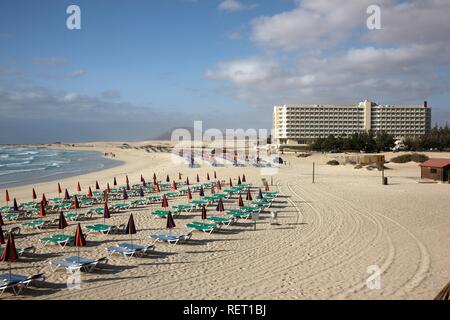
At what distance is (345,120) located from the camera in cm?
9700

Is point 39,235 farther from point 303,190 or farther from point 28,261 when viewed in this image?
point 303,190

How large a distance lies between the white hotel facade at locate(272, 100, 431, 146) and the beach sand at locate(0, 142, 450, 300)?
263 ft

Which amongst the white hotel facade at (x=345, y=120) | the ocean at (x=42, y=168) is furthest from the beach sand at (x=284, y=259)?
the white hotel facade at (x=345, y=120)

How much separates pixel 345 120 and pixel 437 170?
75.5 meters

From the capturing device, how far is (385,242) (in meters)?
10.5

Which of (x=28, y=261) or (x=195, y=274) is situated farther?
(x=28, y=261)

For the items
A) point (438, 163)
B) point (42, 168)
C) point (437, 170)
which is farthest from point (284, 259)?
point (42, 168)

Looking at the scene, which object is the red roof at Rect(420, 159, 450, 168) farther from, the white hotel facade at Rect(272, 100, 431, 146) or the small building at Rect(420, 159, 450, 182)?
the white hotel facade at Rect(272, 100, 431, 146)

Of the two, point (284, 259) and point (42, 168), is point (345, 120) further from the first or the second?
point (284, 259)

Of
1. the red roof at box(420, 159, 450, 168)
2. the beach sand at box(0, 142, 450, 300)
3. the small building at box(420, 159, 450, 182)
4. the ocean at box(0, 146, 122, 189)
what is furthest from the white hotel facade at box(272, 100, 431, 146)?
the beach sand at box(0, 142, 450, 300)

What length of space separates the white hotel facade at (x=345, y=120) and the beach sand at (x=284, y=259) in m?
80.3

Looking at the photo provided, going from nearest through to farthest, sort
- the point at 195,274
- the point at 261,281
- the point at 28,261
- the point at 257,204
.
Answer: the point at 261,281
the point at 195,274
the point at 28,261
the point at 257,204
